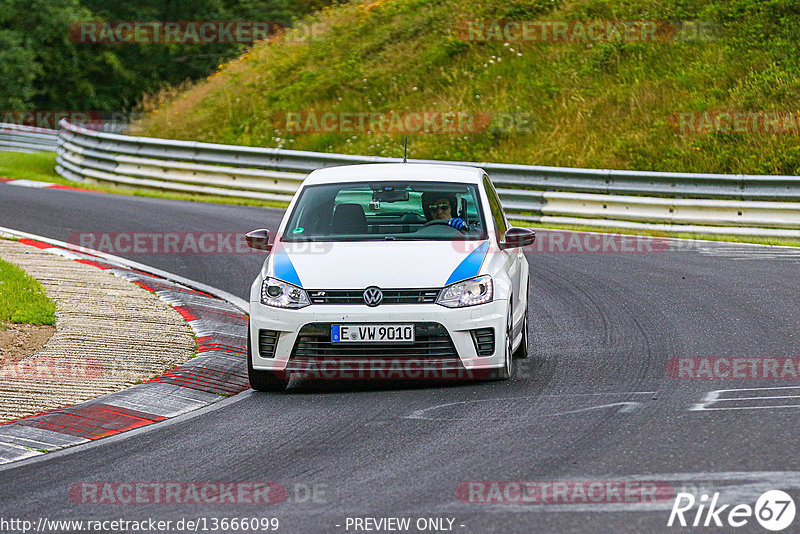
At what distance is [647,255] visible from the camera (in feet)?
51.5

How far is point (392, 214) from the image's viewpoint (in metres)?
9.49

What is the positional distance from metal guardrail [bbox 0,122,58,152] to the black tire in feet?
103

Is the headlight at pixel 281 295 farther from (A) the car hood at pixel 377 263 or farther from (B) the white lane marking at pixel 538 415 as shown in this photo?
(B) the white lane marking at pixel 538 415

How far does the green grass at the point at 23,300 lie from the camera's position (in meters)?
10.6

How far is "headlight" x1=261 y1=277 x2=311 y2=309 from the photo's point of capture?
327 inches

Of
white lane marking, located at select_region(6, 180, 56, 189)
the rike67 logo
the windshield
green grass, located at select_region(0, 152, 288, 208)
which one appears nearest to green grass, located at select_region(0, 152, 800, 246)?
green grass, located at select_region(0, 152, 288, 208)

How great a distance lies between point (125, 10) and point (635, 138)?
1450 inches

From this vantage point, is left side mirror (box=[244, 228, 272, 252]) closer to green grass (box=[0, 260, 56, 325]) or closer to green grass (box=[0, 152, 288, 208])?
green grass (box=[0, 260, 56, 325])

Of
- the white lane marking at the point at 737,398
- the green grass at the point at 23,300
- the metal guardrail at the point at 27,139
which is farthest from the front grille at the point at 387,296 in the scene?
the metal guardrail at the point at 27,139

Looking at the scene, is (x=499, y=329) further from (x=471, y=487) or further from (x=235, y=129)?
(x=235, y=129)

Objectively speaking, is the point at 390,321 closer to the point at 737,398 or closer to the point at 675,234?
the point at 737,398

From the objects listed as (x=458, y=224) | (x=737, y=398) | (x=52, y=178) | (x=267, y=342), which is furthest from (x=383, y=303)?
(x=52, y=178)

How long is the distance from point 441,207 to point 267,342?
1.93m

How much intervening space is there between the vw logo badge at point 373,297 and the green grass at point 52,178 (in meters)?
14.0
